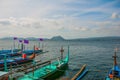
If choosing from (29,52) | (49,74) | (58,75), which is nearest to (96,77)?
(58,75)

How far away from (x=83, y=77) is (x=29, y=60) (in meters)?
20.1

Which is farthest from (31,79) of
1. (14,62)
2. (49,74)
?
(14,62)

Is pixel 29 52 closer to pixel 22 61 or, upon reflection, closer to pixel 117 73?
pixel 22 61

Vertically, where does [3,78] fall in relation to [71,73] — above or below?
above

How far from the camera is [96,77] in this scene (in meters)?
30.7

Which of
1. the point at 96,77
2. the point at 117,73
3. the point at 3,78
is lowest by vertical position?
the point at 96,77

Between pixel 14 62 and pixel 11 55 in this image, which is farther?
pixel 11 55

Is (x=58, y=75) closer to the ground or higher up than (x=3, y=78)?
closer to the ground

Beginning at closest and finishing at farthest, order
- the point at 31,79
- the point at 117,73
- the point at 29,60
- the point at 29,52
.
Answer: the point at 31,79
the point at 117,73
the point at 29,60
the point at 29,52

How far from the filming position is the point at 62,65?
1310 inches

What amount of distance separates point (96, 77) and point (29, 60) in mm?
20918

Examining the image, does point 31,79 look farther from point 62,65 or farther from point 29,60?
point 29,60

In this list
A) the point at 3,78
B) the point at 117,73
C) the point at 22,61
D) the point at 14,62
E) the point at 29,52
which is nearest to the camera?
the point at 3,78

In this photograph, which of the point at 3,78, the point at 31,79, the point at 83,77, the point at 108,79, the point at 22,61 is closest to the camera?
the point at 3,78
